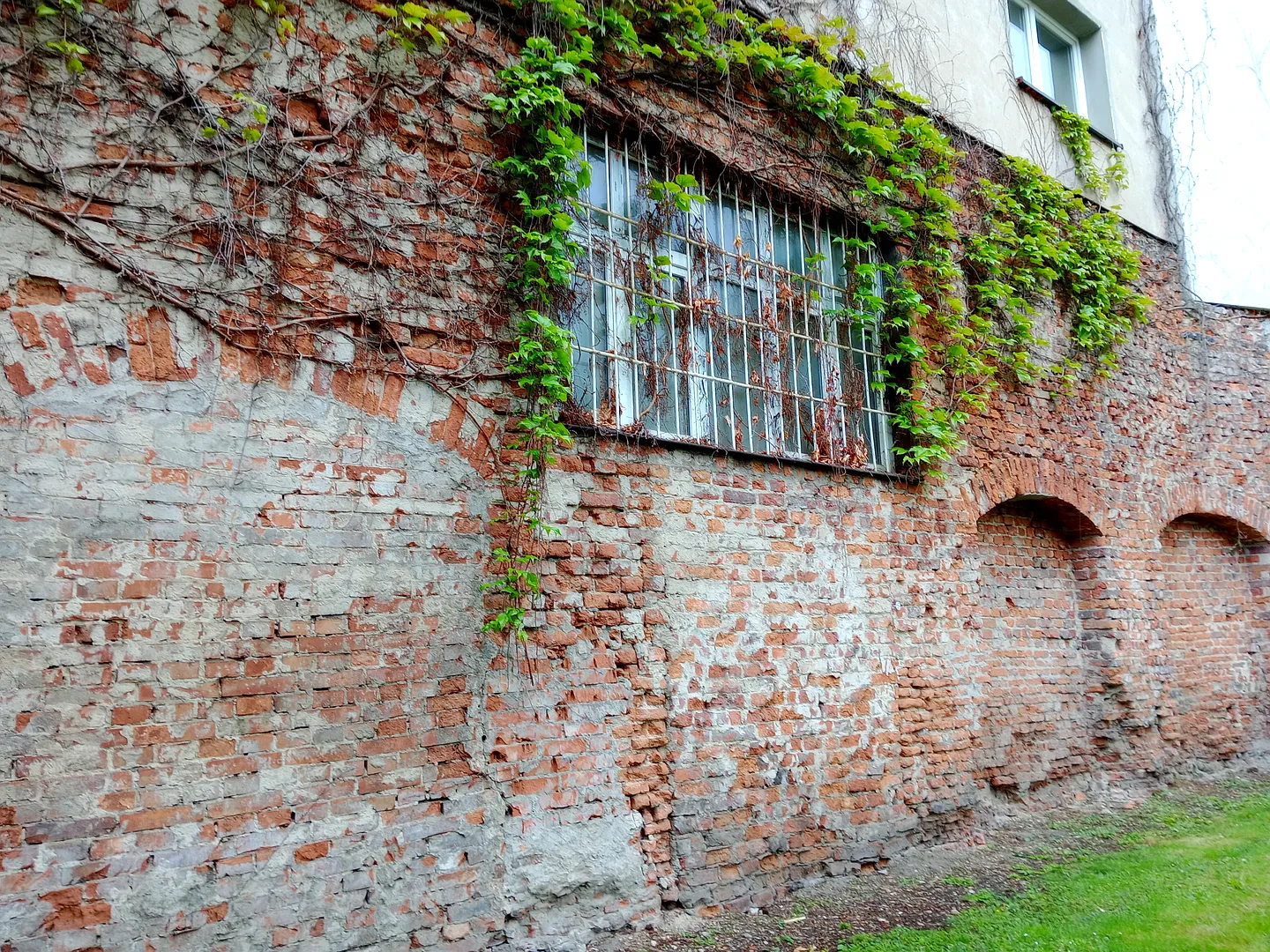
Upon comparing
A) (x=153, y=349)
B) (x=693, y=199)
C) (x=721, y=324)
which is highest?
(x=693, y=199)

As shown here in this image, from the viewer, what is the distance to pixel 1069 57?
8.78 metres

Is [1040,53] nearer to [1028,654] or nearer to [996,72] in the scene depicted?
[996,72]

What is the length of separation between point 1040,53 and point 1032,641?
18.7 ft

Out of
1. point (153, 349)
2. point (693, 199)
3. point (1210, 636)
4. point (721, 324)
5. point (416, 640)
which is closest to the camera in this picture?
point (153, 349)

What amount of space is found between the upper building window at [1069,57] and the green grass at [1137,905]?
250 inches

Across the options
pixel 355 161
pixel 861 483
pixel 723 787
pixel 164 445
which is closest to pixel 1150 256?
pixel 861 483

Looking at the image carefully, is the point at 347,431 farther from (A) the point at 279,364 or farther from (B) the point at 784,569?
(B) the point at 784,569

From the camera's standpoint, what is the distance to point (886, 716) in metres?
5.26

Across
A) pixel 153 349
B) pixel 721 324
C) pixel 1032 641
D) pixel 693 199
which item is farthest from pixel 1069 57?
pixel 153 349

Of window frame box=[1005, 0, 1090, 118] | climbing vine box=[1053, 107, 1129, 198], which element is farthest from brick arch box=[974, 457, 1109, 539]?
window frame box=[1005, 0, 1090, 118]

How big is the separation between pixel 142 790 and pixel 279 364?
1620mm

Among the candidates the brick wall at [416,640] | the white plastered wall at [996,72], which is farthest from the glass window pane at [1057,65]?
the brick wall at [416,640]

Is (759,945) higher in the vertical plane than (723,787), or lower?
lower

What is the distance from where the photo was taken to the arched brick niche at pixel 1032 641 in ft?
20.8
